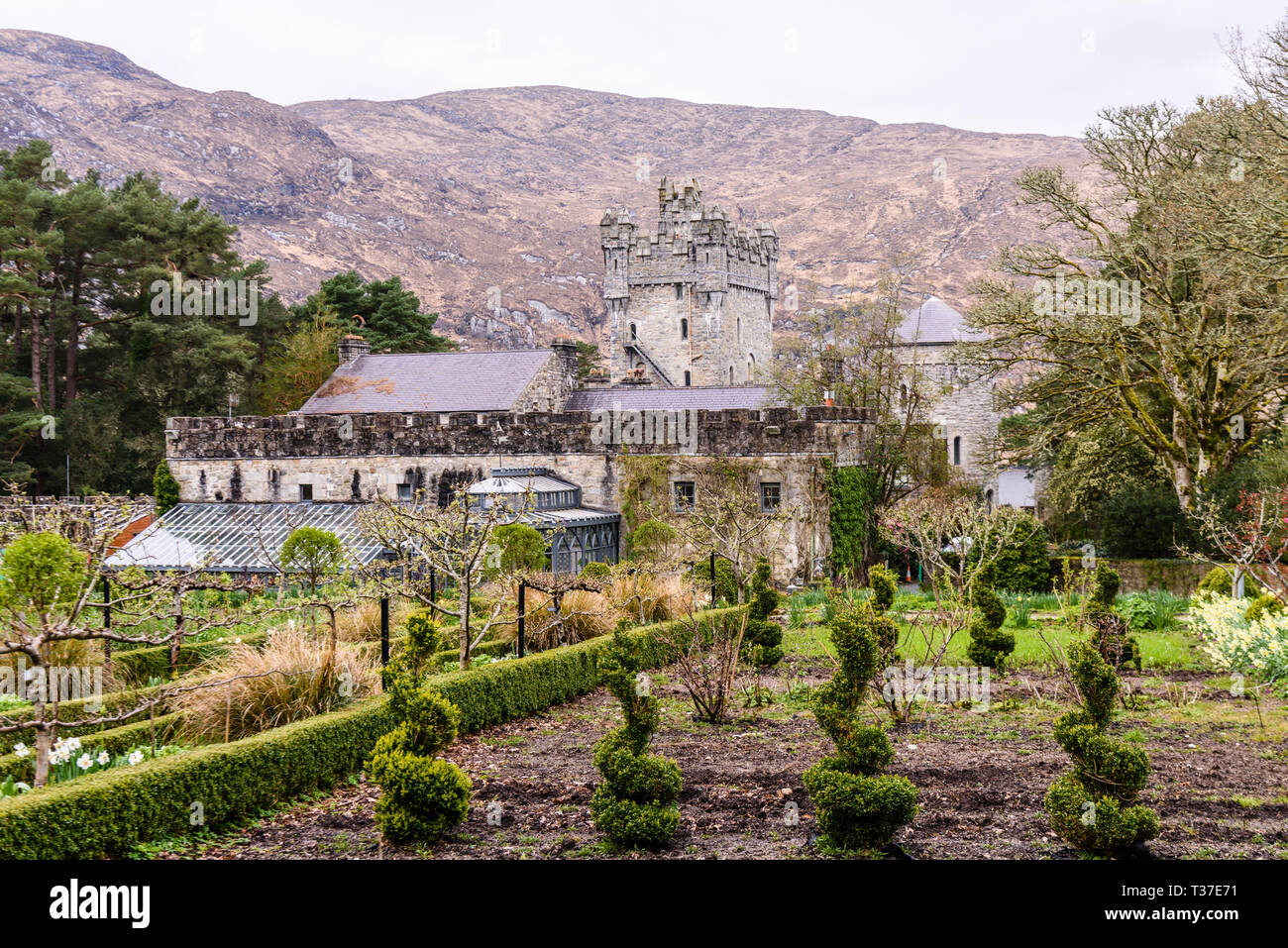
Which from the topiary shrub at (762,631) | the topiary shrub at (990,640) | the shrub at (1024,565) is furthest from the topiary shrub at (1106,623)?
the shrub at (1024,565)

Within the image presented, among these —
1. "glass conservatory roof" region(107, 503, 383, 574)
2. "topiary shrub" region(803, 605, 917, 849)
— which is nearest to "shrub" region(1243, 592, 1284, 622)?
"topiary shrub" region(803, 605, 917, 849)

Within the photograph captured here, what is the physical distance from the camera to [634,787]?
7.58 metres

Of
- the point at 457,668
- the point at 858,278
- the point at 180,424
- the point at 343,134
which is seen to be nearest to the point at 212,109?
the point at 343,134

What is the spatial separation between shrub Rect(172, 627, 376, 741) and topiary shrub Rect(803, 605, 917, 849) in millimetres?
4898

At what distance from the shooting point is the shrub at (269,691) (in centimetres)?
963

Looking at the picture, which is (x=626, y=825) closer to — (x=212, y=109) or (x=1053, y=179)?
(x=1053, y=179)

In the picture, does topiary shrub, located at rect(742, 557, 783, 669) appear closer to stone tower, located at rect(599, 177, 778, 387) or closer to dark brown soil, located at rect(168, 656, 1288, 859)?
dark brown soil, located at rect(168, 656, 1288, 859)

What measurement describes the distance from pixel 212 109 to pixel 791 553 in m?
155

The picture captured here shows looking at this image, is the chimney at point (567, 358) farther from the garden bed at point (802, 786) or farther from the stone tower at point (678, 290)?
the garden bed at point (802, 786)

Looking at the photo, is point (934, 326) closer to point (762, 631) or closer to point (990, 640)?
point (990, 640)

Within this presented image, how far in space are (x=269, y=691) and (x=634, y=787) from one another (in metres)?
4.10

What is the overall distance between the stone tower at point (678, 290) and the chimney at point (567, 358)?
1628 centimetres

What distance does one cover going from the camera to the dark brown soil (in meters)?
7.65
